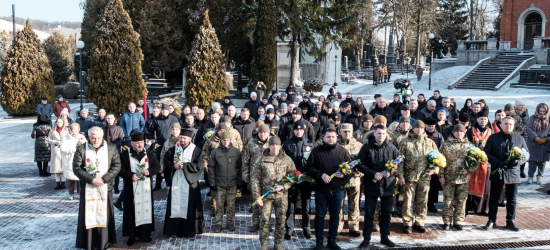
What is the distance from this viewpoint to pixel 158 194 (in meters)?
9.96

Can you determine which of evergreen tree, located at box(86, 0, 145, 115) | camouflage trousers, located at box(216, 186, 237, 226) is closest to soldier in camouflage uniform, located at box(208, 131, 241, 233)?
camouflage trousers, located at box(216, 186, 237, 226)

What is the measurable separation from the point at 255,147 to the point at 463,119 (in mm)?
4063

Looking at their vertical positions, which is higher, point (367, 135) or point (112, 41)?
point (112, 41)

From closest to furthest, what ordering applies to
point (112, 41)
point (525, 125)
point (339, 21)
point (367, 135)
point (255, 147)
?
point (255, 147) → point (367, 135) → point (525, 125) → point (112, 41) → point (339, 21)

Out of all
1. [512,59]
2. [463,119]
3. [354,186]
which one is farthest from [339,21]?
[354,186]

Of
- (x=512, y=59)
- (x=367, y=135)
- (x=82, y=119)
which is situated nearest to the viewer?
(x=367, y=135)

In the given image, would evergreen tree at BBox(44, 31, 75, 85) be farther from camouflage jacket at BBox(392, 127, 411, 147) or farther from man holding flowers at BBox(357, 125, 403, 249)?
man holding flowers at BBox(357, 125, 403, 249)

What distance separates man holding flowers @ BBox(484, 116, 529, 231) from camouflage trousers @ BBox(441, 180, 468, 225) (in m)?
0.48

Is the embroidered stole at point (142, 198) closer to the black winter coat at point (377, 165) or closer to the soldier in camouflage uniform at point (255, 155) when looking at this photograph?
the soldier in camouflage uniform at point (255, 155)

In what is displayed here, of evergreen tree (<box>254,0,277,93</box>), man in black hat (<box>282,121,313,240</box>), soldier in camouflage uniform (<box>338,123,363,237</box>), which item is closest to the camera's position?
soldier in camouflage uniform (<box>338,123,363,237</box>)

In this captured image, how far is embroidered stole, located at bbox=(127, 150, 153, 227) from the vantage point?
23.1 ft

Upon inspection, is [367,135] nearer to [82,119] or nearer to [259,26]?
[82,119]

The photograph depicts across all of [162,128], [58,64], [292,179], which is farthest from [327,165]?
[58,64]

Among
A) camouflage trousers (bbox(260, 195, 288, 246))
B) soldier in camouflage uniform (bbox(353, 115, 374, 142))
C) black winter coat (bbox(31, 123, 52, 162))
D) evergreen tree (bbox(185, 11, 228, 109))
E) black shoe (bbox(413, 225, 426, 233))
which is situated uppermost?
evergreen tree (bbox(185, 11, 228, 109))
